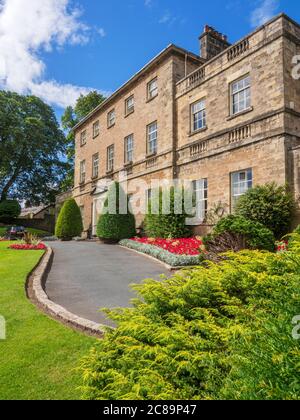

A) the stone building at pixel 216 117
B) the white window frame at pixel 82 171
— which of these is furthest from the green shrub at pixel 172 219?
the white window frame at pixel 82 171

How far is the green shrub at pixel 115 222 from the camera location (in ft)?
61.5

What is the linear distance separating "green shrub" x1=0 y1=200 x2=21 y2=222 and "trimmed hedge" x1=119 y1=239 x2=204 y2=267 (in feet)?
86.6

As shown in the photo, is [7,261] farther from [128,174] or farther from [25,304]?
[128,174]

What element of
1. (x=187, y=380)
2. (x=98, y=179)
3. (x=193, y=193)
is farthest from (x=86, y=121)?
(x=187, y=380)

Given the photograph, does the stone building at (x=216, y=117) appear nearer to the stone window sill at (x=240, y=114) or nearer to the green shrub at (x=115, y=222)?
the stone window sill at (x=240, y=114)

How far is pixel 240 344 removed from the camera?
7.16 ft

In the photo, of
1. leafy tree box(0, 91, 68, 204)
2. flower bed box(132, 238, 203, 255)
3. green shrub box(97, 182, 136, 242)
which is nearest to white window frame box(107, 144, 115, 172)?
green shrub box(97, 182, 136, 242)

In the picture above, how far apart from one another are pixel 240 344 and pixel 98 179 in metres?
26.1

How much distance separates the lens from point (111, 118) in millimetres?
26609

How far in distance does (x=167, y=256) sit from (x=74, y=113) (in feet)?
119

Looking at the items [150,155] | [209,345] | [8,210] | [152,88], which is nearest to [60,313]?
[209,345]

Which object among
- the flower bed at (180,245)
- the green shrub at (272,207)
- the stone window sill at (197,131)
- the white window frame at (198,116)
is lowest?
the flower bed at (180,245)

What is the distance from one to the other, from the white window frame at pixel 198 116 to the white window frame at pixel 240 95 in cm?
200

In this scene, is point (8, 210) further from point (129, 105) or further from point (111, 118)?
point (129, 105)
